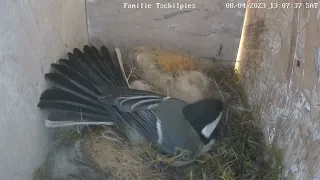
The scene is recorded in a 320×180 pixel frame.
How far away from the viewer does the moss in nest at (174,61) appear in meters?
1.63

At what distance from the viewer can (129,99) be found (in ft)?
4.54

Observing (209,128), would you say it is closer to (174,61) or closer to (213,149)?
(213,149)

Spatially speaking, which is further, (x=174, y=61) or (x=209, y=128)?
(x=174, y=61)

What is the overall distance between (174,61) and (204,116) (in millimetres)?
392

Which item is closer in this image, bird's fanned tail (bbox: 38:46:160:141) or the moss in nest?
bird's fanned tail (bbox: 38:46:160:141)

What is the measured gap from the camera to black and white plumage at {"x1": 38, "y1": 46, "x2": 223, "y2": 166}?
1.33 meters

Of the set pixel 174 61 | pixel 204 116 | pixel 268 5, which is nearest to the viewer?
pixel 204 116

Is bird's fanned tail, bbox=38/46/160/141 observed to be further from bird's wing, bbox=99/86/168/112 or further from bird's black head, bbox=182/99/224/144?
bird's black head, bbox=182/99/224/144

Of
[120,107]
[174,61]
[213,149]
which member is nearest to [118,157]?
[120,107]

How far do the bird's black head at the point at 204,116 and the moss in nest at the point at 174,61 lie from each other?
1.05ft

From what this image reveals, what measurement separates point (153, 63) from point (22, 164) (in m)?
0.57

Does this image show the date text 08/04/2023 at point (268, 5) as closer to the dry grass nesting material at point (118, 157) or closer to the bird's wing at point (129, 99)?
the bird's wing at point (129, 99)

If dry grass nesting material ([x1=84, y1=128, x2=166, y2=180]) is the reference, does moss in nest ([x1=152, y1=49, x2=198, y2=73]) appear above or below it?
above

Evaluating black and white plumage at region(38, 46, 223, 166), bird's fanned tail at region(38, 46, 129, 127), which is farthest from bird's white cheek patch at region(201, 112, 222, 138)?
bird's fanned tail at region(38, 46, 129, 127)
